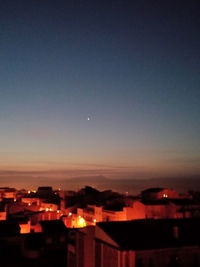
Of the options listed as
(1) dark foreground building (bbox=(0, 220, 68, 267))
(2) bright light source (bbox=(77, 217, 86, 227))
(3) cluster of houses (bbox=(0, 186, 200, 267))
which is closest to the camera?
(3) cluster of houses (bbox=(0, 186, 200, 267))

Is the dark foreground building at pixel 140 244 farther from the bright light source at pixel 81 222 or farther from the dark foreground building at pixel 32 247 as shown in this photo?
the bright light source at pixel 81 222

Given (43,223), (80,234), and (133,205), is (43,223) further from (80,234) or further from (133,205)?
(80,234)

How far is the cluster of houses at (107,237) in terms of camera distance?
19.1 m

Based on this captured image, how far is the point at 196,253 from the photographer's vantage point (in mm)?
19641

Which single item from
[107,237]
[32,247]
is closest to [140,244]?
[107,237]

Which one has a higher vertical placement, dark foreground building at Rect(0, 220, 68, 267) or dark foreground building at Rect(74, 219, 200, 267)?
dark foreground building at Rect(74, 219, 200, 267)

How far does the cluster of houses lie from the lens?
19.1m

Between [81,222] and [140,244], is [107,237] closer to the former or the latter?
[140,244]

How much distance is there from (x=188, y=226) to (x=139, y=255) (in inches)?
201

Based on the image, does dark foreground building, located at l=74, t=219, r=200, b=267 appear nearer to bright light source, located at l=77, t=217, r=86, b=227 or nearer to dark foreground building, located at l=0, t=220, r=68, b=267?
dark foreground building, located at l=0, t=220, r=68, b=267

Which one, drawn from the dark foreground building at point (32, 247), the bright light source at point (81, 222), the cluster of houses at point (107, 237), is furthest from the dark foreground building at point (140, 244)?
the bright light source at point (81, 222)

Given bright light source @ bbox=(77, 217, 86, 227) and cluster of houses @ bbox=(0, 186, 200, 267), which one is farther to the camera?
bright light source @ bbox=(77, 217, 86, 227)

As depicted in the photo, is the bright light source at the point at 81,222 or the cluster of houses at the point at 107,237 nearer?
the cluster of houses at the point at 107,237

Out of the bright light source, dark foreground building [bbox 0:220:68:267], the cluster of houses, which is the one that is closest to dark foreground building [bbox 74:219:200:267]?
the cluster of houses
